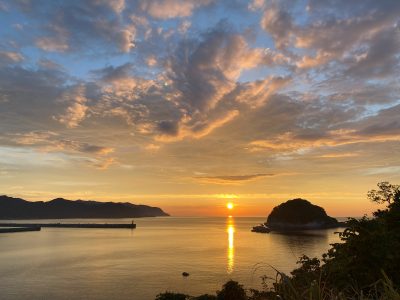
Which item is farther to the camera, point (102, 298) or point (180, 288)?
point (180, 288)

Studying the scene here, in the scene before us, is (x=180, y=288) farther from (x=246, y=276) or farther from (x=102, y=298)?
(x=246, y=276)

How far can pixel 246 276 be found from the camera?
9356 cm

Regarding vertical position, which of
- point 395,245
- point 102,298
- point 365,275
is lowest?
point 102,298

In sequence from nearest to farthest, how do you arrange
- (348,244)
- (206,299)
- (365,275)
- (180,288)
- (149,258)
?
(365,275)
(348,244)
(206,299)
(180,288)
(149,258)

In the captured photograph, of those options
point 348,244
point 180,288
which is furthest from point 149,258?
point 348,244

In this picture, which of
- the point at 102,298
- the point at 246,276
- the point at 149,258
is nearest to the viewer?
the point at 102,298

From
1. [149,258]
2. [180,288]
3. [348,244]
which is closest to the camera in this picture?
[348,244]

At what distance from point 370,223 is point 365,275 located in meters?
3.92

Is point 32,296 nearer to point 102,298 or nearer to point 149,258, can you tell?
point 102,298

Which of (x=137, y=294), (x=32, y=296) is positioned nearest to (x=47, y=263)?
(x=32, y=296)

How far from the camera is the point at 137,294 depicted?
71.6 metres

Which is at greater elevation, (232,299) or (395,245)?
(395,245)

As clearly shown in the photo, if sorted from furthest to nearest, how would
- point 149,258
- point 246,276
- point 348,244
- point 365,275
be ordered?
1. point 149,258
2. point 246,276
3. point 348,244
4. point 365,275

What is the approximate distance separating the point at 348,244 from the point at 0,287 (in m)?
76.2
